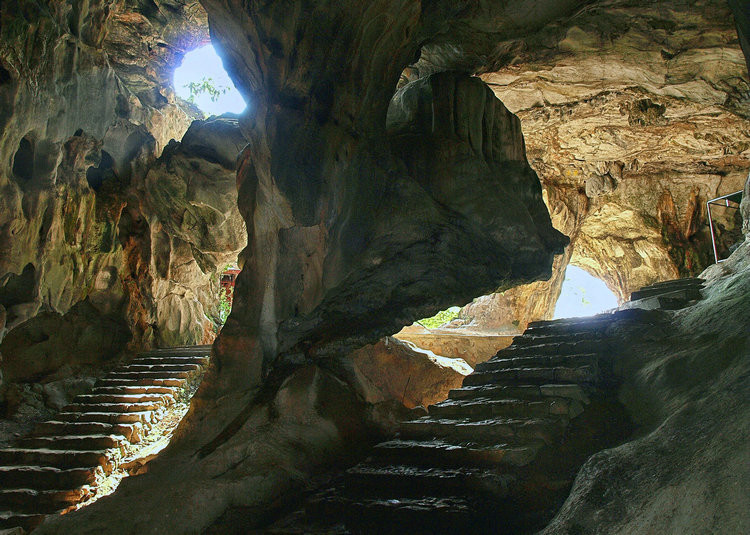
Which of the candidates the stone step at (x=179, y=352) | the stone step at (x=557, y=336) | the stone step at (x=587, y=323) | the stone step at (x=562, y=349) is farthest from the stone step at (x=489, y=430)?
the stone step at (x=179, y=352)

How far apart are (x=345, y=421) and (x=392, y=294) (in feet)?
4.86

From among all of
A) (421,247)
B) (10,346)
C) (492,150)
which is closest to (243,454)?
(421,247)

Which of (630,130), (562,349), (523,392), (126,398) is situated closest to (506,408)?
(523,392)

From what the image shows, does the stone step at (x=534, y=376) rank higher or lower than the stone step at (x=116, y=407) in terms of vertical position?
higher

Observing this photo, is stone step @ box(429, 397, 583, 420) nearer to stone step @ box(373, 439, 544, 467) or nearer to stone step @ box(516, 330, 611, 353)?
stone step @ box(373, 439, 544, 467)

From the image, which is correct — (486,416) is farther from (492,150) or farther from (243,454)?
(492,150)

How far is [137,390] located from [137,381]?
0.33 m

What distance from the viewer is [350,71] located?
541cm

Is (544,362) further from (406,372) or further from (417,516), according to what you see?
(406,372)

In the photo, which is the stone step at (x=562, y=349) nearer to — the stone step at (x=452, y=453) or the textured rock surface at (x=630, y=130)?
the stone step at (x=452, y=453)

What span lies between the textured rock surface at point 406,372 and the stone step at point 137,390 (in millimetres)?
3448

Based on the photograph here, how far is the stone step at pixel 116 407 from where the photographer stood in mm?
8414

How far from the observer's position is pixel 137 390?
29.5ft

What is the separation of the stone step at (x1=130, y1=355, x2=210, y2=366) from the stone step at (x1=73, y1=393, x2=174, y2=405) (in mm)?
1009
